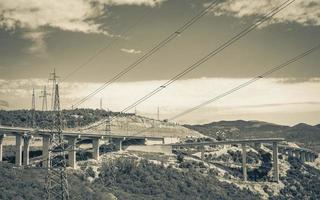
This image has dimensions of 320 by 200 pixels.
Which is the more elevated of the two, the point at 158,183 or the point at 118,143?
the point at 118,143

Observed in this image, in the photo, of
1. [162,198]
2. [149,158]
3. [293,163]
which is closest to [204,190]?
[162,198]

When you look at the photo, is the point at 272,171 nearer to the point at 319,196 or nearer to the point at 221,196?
the point at 319,196

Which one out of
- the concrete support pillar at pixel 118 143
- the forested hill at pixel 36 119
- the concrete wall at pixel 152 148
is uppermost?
the forested hill at pixel 36 119

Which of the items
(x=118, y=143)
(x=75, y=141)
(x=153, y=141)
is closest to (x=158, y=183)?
(x=75, y=141)

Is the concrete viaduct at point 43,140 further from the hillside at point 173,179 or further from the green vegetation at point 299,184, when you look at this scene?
the green vegetation at point 299,184

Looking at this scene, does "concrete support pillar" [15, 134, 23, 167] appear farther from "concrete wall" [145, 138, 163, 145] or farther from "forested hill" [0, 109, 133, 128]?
"forested hill" [0, 109, 133, 128]

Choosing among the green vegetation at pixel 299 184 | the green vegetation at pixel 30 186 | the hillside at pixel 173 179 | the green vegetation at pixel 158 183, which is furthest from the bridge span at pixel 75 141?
the green vegetation at pixel 158 183

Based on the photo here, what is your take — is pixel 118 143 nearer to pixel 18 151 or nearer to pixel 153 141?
pixel 153 141

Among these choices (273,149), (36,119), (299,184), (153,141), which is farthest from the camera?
(36,119)

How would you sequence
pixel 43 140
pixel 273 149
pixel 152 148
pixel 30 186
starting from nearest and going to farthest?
pixel 30 186 → pixel 43 140 → pixel 152 148 → pixel 273 149

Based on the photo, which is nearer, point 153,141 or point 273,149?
point 273,149

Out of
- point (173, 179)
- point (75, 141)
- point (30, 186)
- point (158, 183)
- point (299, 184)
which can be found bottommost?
point (299, 184)

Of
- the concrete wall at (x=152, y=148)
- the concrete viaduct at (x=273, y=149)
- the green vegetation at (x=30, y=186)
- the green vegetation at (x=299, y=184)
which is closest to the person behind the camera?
the green vegetation at (x=30, y=186)

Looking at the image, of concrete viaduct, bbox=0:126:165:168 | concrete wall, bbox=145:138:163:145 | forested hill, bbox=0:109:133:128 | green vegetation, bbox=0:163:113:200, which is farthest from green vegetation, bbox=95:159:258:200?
forested hill, bbox=0:109:133:128
